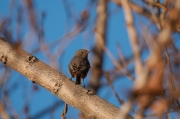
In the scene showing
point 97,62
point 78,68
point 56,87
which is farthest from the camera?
point 97,62

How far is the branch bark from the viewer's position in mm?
1438

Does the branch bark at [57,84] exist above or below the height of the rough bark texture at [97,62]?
below

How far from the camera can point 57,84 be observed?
1.50m

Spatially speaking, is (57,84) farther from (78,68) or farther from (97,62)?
(97,62)

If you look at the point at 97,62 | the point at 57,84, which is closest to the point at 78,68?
the point at 57,84

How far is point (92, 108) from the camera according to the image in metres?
1.44

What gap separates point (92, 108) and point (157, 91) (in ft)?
2.93

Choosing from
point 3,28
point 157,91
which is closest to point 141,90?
point 157,91

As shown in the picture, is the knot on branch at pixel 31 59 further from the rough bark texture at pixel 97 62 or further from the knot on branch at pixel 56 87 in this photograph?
the rough bark texture at pixel 97 62

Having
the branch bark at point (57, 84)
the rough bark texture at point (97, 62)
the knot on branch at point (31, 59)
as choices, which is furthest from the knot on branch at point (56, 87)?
the rough bark texture at point (97, 62)

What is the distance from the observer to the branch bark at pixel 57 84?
1438 mm

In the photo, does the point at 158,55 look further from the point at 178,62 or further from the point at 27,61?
the point at 178,62

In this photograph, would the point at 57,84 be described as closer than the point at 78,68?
Yes

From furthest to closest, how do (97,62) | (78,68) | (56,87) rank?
1. (97,62)
2. (78,68)
3. (56,87)
